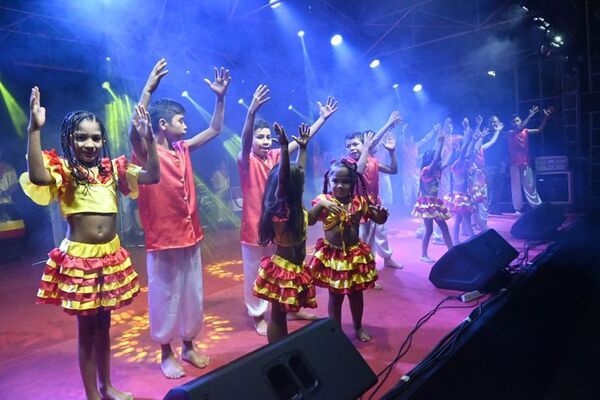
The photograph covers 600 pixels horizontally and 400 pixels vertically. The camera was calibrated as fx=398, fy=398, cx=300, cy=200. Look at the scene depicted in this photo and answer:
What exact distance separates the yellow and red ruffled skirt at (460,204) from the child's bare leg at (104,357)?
17.2 feet

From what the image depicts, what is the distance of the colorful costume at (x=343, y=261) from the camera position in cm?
280

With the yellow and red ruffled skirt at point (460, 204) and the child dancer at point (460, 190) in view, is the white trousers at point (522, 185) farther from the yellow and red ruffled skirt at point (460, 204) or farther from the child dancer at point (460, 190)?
the yellow and red ruffled skirt at point (460, 204)

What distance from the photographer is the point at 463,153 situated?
6.32 metres

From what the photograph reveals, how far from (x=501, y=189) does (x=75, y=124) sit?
1061 centimetres

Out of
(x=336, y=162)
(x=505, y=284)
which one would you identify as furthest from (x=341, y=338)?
(x=505, y=284)

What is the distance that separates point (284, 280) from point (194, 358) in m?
0.93

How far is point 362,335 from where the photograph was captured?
3088 mm

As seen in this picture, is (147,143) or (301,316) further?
(301,316)

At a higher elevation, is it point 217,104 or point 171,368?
point 217,104

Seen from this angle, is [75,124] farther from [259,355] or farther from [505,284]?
[505,284]

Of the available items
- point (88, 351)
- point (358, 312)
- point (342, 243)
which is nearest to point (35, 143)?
point (88, 351)

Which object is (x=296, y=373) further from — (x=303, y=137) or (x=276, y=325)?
(x=303, y=137)

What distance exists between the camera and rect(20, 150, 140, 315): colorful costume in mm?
2039

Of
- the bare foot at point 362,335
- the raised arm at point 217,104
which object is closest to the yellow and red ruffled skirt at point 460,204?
the bare foot at point 362,335
